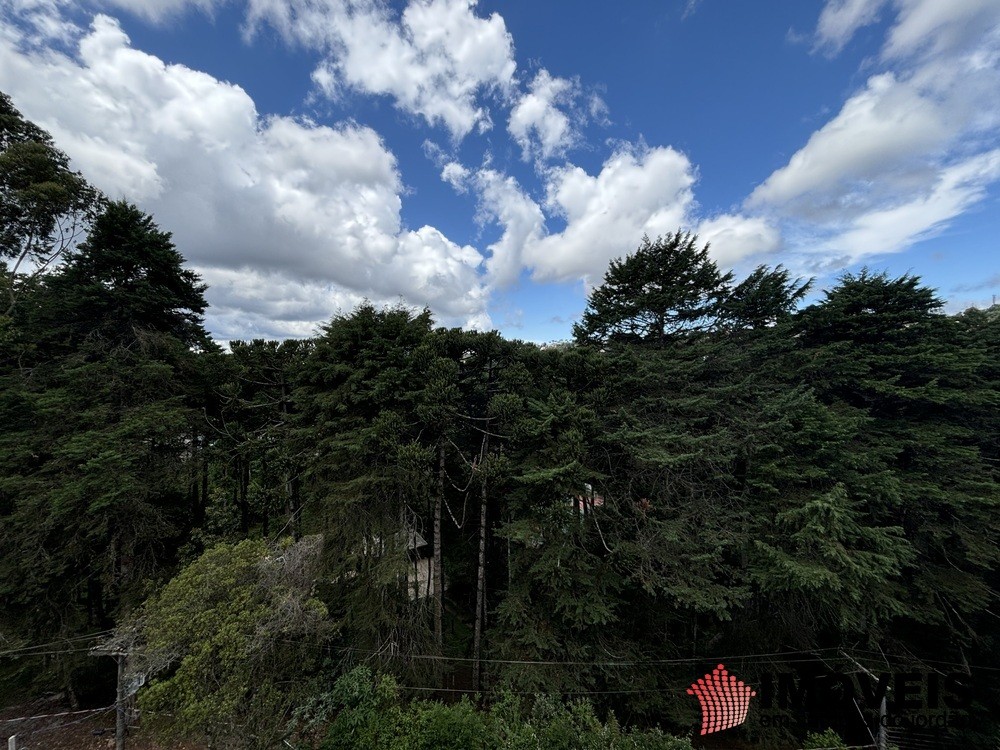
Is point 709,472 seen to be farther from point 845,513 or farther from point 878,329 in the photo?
point 878,329

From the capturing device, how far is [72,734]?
961cm

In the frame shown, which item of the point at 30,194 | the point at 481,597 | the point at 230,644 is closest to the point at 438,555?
the point at 481,597

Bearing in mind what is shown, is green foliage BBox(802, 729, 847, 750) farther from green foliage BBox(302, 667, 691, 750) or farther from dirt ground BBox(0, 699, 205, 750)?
dirt ground BBox(0, 699, 205, 750)

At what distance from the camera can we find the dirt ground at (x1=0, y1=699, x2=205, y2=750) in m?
9.09

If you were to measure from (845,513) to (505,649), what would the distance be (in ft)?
31.3

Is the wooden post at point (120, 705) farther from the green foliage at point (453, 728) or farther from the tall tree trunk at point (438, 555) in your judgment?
the tall tree trunk at point (438, 555)

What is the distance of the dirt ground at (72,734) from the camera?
9.09m

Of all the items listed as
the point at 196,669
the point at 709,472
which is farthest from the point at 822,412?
the point at 196,669

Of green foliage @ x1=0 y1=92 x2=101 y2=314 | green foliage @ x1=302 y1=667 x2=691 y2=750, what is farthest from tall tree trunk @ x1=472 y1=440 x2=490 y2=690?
green foliage @ x1=0 y1=92 x2=101 y2=314

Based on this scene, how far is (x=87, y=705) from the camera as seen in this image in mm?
10781

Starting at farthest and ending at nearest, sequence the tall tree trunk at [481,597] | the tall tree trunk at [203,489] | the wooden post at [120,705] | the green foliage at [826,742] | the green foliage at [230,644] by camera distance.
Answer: the tall tree trunk at [203,489], the tall tree trunk at [481,597], the wooden post at [120,705], the green foliage at [826,742], the green foliage at [230,644]

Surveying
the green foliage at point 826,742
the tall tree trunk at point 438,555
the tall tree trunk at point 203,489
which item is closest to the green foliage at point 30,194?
the tall tree trunk at point 203,489

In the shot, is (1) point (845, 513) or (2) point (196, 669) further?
(1) point (845, 513)

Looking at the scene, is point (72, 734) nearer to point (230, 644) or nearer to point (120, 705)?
point (120, 705)
